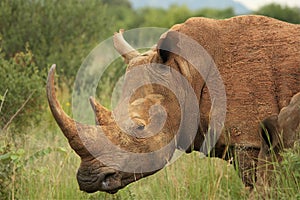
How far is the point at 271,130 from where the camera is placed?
17.7ft

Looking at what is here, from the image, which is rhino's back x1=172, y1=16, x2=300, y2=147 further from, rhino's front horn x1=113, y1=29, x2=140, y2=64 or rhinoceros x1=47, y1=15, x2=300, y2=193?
rhino's front horn x1=113, y1=29, x2=140, y2=64

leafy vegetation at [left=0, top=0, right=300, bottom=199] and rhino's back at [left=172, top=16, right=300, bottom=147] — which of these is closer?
rhino's back at [left=172, top=16, right=300, bottom=147]

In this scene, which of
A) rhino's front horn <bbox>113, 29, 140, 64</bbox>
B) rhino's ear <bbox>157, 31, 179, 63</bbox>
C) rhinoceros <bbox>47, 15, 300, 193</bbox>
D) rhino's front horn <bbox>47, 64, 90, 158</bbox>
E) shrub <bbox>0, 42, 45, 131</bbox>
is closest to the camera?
rhino's front horn <bbox>47, 64, 90, 158</bbox>

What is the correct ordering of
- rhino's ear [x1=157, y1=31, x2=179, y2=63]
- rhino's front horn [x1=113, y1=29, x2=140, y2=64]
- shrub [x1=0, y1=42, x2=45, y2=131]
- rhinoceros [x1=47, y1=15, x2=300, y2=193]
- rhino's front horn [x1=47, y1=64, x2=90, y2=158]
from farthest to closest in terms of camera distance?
1. shrub [x1=0, y1=42, x2=45, y2=131]
2. rhino's front horn [x1=113, y1=29, x2=140, y2=64]
3. rhino's ear [x1=157, y1=31, x2=179, y2=63]
4. rhinoceros [x1=47, y1=15, x2=300, y2=193]
5. rhino's front horn [x1=47, y1=64, x2=90, y2=158]

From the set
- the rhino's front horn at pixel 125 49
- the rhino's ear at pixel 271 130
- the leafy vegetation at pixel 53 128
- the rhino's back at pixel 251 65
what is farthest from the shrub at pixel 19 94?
the rhino's ear at pixel 271 130

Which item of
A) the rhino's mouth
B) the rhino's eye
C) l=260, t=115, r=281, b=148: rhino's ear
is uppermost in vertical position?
l=260, t=115, r=281, b=148: rhino's ear

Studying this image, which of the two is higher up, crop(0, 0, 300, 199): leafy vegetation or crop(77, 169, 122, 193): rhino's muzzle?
crop(77, 169, 122, 193): rhino's muzzle

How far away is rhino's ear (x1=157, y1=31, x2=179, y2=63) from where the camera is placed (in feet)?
18.6

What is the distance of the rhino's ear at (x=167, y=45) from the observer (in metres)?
5.68

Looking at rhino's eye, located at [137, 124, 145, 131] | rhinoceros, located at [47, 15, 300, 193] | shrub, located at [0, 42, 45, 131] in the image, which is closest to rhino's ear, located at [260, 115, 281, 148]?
rhinoceros, located at [47, 15, 300, 193]

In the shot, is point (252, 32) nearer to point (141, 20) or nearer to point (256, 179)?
point (256, 179)

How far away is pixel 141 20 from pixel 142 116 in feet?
138

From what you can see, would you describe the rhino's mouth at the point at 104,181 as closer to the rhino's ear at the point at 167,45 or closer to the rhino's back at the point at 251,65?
the rhino's back at the point at 251,65

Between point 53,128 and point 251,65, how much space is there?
491cm
